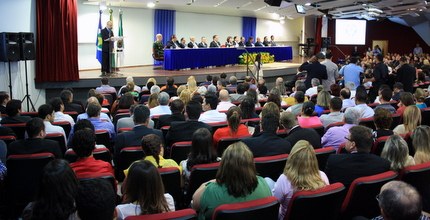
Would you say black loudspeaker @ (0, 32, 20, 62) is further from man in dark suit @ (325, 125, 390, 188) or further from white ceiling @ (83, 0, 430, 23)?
man in dark suit @ (325, 125, 390, 188)

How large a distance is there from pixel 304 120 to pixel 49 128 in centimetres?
292

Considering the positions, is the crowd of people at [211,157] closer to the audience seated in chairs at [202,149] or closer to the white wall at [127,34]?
the audience seated in chairs at [202,149]

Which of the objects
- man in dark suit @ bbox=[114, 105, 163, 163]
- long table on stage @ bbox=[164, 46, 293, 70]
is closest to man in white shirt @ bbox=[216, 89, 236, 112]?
man in dark suit @ bbox=[114, 105, 163, 163]

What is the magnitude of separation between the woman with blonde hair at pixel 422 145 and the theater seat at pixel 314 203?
48.4 inches

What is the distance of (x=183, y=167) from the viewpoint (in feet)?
11.6

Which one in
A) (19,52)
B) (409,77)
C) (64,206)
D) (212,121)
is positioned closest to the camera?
(64,206)

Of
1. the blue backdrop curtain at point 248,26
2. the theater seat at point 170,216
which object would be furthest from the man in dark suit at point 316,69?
the blue backdrop curtain at point 248,26

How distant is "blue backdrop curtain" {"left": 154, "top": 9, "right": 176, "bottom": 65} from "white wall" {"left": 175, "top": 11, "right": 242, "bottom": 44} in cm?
45

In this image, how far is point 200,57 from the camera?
14.3m

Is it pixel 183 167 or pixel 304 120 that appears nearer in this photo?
pixel 183 167

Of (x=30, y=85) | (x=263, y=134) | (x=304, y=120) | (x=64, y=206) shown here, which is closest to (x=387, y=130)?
(x=304, y=120)

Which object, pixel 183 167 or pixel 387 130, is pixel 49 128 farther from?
pixel 387 130

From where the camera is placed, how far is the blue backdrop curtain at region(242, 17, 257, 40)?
65.8 ft

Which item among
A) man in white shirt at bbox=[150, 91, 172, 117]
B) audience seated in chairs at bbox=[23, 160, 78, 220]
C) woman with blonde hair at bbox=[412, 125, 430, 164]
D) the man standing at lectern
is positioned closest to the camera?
audience seated in chairs at bbox=[23, 160, 78, 220]
